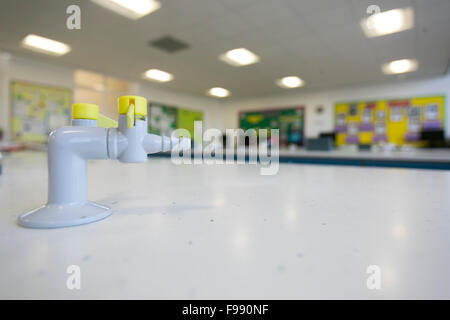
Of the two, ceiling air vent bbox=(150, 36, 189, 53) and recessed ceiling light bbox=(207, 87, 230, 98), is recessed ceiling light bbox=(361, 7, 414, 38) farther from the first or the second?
recessed ceiling light bbox=(207, 87, 230, 98)

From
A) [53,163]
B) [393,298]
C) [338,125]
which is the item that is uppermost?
[338,125]

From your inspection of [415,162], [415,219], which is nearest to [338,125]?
[415,162]

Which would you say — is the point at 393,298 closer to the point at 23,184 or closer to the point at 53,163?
the point at 53,163

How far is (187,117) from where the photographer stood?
24.9 ft

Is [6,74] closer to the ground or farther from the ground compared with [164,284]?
farther from the ground

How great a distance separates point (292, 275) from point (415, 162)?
101 inches

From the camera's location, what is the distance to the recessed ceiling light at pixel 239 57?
3974mm

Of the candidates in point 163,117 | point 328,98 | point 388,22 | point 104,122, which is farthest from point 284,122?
point 104,122

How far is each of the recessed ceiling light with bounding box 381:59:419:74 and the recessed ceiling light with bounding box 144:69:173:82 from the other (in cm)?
429

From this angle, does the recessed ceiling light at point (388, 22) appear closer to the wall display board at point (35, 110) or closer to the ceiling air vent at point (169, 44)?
the ceiling air vent at point (169, 44)

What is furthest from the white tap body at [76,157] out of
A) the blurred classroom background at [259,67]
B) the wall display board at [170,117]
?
the wall display board at [170,117]

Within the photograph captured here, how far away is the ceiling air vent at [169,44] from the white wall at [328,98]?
4082 millimetres

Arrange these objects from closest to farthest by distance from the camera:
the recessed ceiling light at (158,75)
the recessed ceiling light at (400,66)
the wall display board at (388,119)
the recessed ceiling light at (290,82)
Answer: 1. the recessed ceiling light at (400,66)
2. the recessed ceiling light at (158,75)
3. the wall display board at (388,119)
4. the recessed ceiling light at (290,82)

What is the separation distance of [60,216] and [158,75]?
546 centimetres
